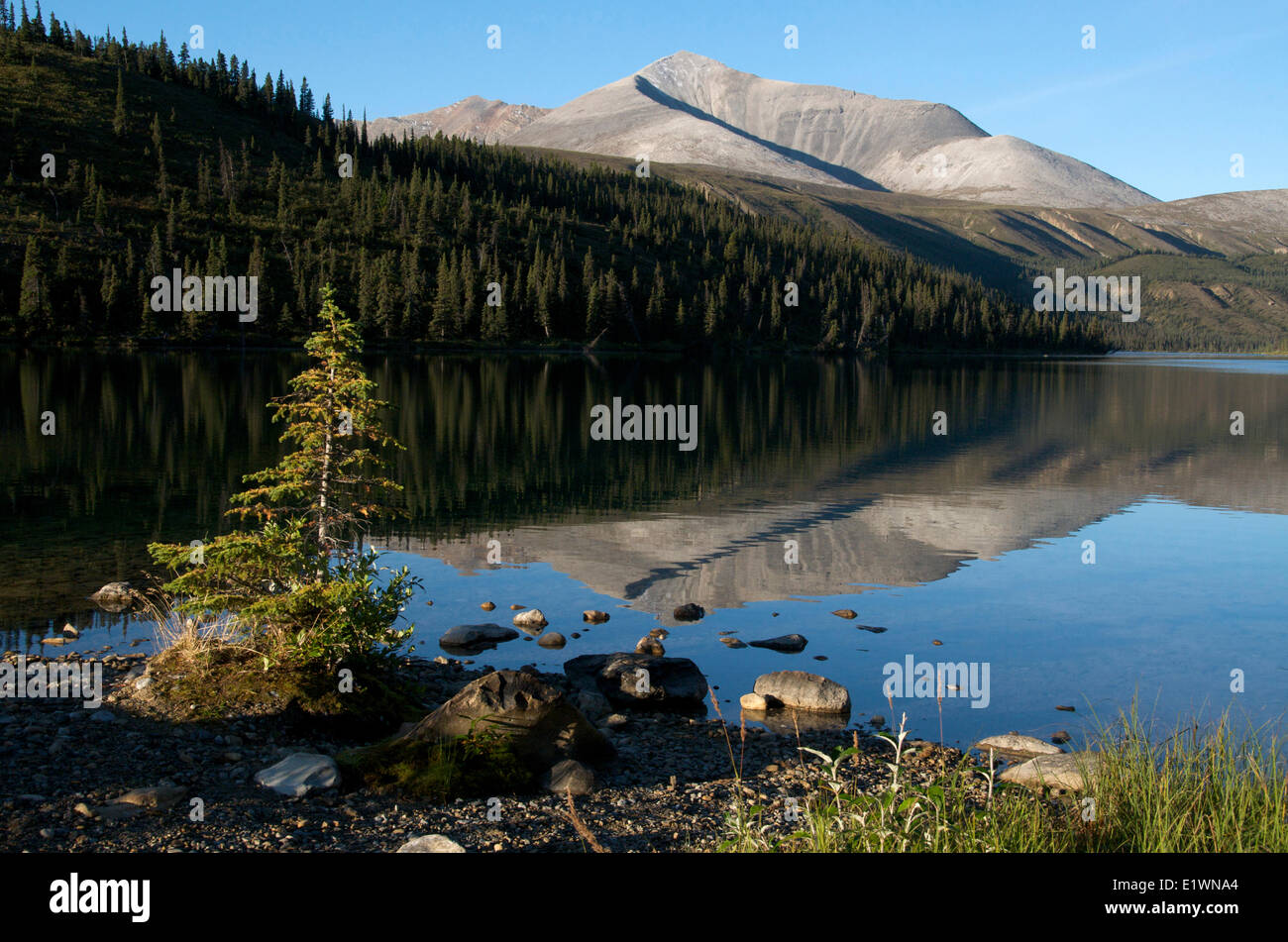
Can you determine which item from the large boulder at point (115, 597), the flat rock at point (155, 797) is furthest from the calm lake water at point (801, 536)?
the flat rock at point (155, 797)

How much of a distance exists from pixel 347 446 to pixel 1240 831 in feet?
43.8

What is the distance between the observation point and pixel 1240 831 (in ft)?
25.1

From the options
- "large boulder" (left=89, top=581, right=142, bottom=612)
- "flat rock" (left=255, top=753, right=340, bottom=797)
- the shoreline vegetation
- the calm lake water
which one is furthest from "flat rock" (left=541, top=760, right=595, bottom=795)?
"large boulder" (left=89, top=581, right=142, bottom=612)

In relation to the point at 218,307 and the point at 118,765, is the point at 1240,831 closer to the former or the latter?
the point at 118,765

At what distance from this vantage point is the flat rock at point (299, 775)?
34.4 feet

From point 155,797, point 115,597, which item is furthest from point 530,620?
point 155,797

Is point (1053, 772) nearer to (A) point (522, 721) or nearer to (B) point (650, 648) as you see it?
(A) point (522, 721)

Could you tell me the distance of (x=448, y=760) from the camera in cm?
Result: 1121

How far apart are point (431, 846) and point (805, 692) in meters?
7.71

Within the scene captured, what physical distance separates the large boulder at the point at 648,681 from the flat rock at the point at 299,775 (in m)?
5.37

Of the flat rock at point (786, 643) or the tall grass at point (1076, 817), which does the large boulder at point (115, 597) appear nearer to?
the flat rock at point (786, 643)

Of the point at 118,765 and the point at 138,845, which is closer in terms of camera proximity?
the point at 138,845

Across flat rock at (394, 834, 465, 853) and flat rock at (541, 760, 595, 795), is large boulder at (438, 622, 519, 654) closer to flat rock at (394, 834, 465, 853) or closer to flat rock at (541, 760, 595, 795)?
flat rock at (541, 760, 595, 795)
